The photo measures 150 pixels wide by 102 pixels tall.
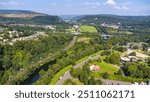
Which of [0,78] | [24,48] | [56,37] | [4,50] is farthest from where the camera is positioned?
[56,37]

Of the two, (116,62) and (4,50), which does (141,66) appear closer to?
(116,62)

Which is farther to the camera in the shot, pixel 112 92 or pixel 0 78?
pixel 0 78

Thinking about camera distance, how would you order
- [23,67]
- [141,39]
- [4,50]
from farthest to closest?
[141,39], [4,50], [23,67]

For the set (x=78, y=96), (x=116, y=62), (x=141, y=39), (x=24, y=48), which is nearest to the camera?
(x=78, y=96)

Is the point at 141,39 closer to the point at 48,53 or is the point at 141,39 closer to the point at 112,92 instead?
the point at 48,53

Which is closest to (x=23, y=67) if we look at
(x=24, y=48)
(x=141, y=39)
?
(x=24, y=48)

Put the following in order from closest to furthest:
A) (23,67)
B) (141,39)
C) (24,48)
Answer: (23,67) → (24,48) → (141,39)

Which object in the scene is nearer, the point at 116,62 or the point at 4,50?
the point at 116,62

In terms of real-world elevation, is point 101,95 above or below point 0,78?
above

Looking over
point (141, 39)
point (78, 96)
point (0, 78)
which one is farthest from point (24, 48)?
point (78, 96)
